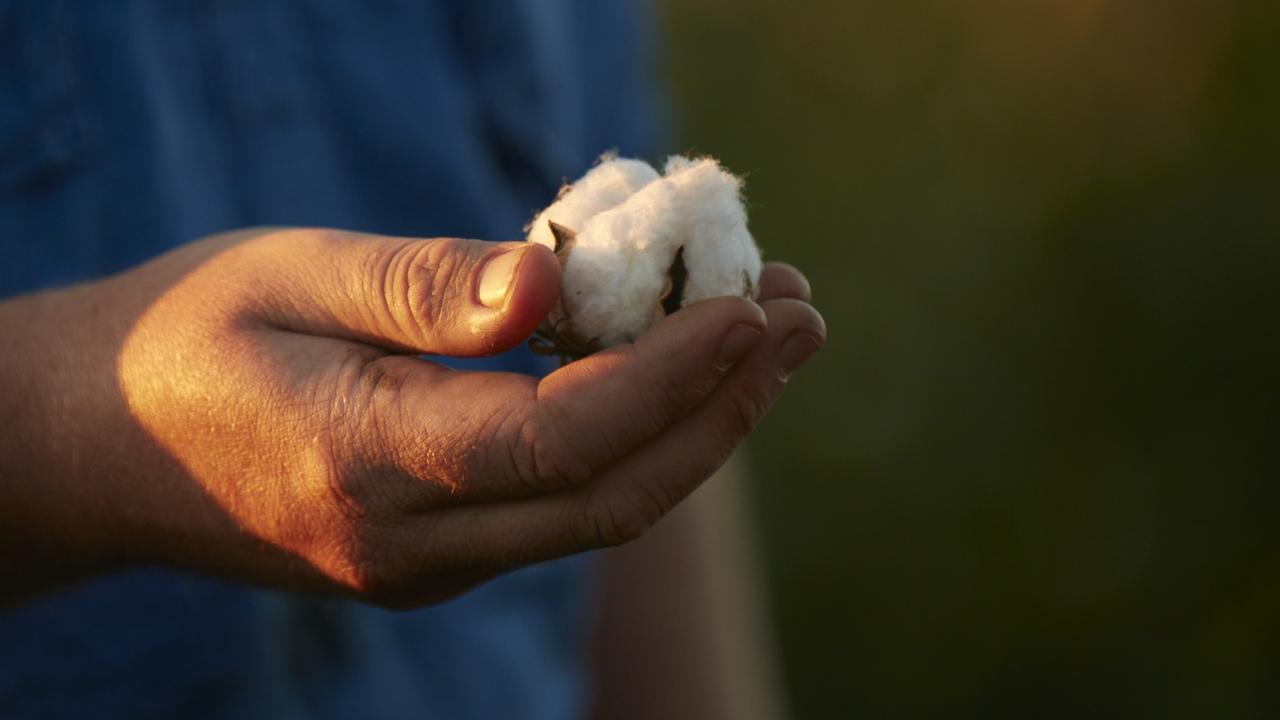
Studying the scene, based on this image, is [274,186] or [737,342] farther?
[274,186]

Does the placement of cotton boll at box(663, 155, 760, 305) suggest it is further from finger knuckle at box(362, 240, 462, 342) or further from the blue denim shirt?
the blue denim shirt

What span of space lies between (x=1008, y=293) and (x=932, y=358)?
34cm

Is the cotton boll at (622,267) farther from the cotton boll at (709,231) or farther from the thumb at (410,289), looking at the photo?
the thumb at (410,289)

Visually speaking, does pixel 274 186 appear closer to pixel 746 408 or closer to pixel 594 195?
pixel 594 195

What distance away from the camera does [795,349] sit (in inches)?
48.0

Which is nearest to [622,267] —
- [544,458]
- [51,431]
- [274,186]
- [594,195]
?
[594,195]

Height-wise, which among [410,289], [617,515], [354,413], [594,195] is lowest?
[617,515]

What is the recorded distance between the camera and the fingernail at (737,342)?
1.13 metres

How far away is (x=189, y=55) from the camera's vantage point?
6.49ft

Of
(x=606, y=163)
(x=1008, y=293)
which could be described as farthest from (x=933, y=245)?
(x=606, y=163)

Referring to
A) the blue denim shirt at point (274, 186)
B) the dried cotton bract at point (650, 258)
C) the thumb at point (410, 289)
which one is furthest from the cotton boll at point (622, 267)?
the blue denim shirt at point (274, 186)

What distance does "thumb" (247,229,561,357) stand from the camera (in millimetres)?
1130

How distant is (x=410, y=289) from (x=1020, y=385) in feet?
10.3

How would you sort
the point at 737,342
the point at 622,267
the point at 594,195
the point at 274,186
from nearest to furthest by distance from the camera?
the point at 737,342, the point at 622,267, the point at 594,195, the point at 274,186
